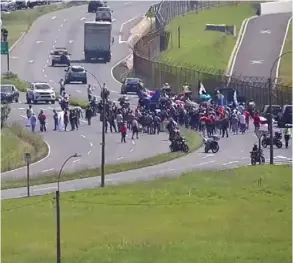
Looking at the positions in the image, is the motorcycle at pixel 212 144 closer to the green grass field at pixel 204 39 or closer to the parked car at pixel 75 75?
the green grass field at pixel 204 39

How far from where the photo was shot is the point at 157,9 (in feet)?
332

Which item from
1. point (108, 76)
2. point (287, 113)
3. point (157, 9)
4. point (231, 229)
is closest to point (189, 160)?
Result: point (287, 113)

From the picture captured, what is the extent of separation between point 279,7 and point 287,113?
1829 inches

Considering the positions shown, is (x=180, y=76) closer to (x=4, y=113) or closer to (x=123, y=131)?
(x=4, y=113)

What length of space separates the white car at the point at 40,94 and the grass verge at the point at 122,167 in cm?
1309

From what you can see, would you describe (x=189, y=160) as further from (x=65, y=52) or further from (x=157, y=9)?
(x=157, y=9)

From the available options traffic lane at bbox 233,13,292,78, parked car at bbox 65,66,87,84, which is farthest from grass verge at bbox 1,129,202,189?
parked car at bbox 65,66,87,84

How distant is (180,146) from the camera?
52.2m

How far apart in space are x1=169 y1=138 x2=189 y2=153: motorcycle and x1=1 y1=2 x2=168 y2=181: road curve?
0.53 metres

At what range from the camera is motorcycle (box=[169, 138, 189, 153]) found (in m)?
52.1

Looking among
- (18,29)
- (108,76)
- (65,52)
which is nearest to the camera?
(108,76)

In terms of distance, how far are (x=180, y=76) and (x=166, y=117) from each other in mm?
13962

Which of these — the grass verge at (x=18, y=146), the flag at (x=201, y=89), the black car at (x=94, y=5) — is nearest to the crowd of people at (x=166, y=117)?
the grass verge at (x=18, y=146)

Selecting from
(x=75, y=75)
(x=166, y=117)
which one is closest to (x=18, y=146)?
(x=166, y=117)
